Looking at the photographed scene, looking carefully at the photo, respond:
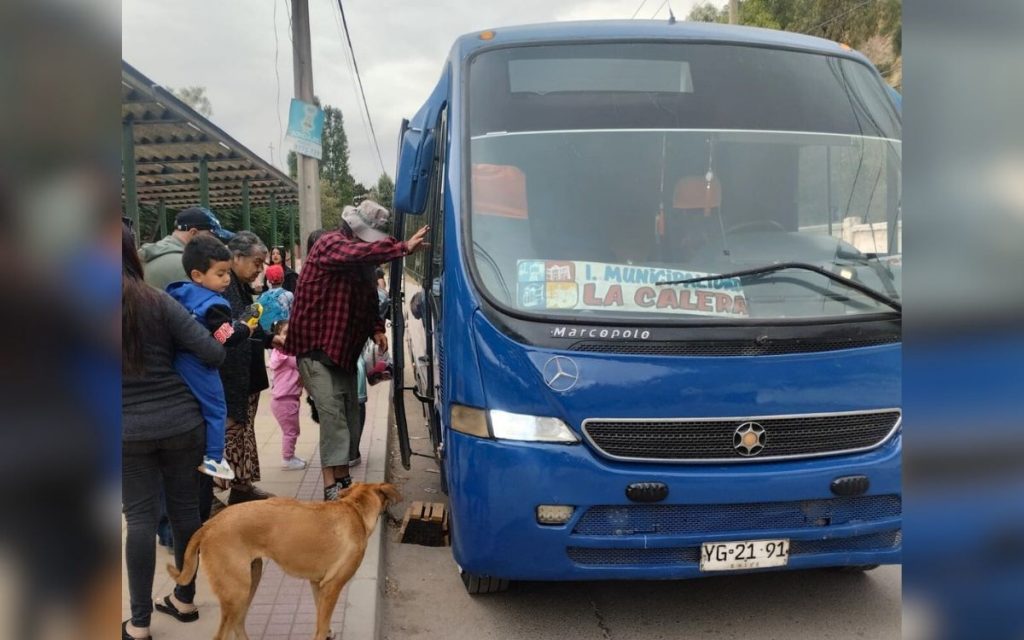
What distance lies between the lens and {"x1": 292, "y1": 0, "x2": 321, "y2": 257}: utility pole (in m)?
8.79

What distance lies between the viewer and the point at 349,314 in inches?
197

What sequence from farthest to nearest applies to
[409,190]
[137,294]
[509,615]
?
[409,190] < [509,615] < [137,294]

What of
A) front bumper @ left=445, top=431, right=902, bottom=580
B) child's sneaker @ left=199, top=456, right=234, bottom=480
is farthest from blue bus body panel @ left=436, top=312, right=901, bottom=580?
child's sneaker @ left=199, top=456, right=234, bottom=480

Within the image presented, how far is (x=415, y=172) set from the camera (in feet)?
14.6

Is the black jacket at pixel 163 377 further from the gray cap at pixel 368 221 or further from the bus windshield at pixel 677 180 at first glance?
the gray cap at pixel 368 221

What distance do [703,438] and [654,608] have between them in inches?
50.6

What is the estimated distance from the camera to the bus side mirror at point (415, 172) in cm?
443

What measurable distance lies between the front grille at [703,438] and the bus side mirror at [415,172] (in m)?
1.85

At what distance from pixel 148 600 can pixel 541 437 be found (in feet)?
5.83

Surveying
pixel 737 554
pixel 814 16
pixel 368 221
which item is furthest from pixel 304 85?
pixel 814 16

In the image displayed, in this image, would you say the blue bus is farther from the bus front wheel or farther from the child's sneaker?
the child's sneaker

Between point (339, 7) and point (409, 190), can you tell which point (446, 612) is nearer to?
point (409, 190)

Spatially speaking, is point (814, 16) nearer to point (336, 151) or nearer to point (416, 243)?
point (416, 243)
